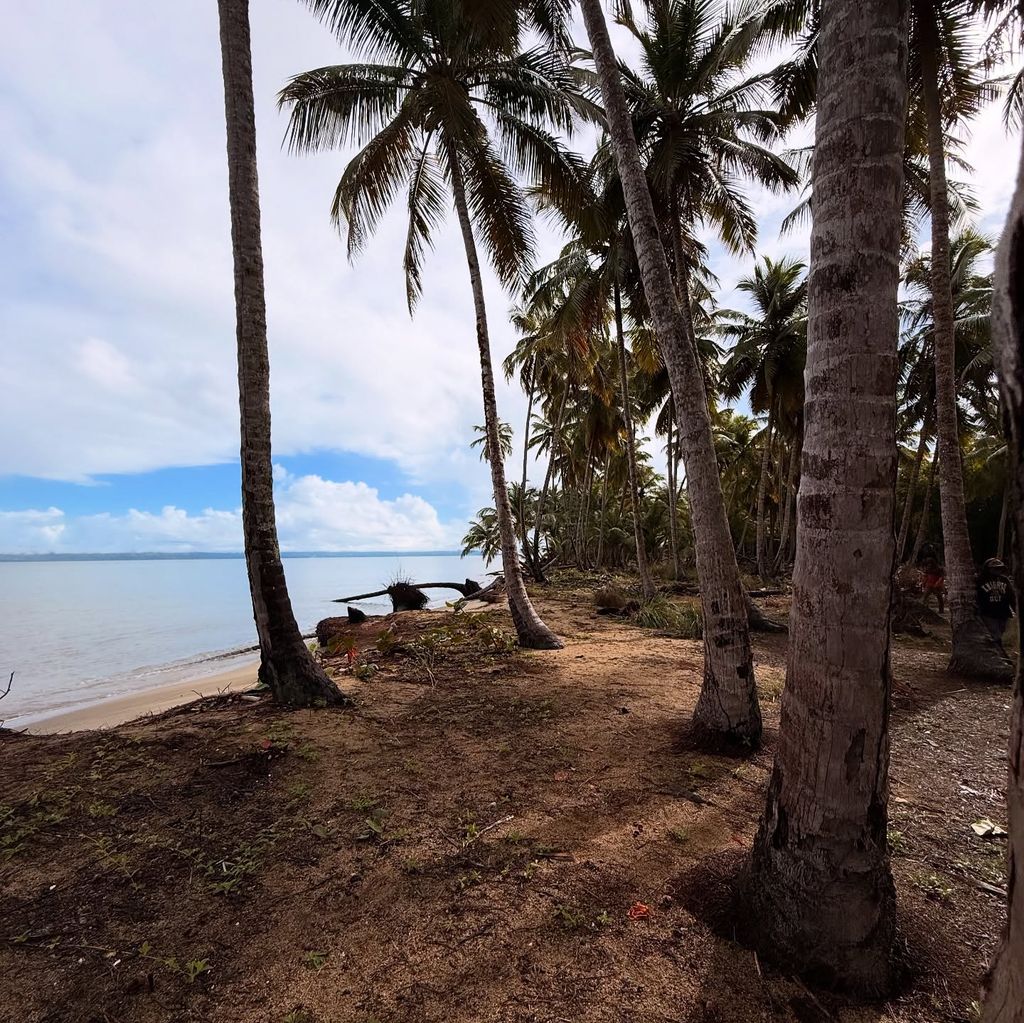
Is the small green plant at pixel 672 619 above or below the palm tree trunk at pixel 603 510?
below

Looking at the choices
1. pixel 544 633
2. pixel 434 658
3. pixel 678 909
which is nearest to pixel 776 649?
pixel 544 633

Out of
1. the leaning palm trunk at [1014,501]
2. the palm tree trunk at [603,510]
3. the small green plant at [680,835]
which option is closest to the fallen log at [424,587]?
the small green plant at [680,835]

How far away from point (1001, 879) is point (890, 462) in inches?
97.6

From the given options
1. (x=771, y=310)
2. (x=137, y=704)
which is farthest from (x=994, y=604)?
(x=771, y=310)

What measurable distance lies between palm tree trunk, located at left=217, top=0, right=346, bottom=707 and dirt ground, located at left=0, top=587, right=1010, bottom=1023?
0.46 meters

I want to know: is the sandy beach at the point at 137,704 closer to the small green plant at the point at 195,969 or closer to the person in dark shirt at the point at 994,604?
the small green plant at the point at 195,969

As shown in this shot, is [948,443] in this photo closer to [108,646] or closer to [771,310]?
[771,310]

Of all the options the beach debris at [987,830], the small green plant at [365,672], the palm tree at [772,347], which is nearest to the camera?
the beach debris at [987,830]

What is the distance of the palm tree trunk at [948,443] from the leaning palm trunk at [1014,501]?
7541 mm

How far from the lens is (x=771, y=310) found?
19.5 metres

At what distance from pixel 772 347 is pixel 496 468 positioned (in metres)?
15.3

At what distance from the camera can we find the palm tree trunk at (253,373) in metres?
5.22

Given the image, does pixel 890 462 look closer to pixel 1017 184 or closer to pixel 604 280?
pixel 1017 184

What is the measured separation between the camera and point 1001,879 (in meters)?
2.79
